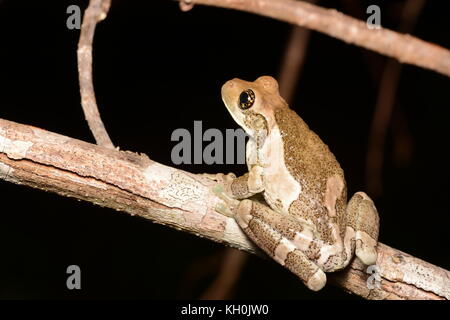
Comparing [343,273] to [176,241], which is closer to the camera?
[343,273]

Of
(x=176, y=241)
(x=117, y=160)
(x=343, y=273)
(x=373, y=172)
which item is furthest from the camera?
(x=176, y=241)

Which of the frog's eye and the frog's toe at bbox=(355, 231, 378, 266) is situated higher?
the frog's eye

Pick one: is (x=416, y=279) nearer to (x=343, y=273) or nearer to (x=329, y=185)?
(x=343, y=273)

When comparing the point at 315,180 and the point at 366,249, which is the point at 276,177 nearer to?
the point at 315,180

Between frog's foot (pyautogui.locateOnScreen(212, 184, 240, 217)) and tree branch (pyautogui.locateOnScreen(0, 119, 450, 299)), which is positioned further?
frog's foot (pyautogui.locateOnScreen(212, 184, 240, 217))

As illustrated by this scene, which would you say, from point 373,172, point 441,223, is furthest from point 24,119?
point 441,223

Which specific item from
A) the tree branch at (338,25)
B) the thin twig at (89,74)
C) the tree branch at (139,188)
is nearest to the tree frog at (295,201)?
the tree branch at (139,188)

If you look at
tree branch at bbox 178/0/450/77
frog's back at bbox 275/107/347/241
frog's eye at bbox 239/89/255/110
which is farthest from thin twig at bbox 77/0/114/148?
frog's back at bbox 275/107/347/241

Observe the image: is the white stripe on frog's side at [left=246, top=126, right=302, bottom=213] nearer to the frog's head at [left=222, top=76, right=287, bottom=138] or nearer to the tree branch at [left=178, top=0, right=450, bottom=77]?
the frog's head at [left=222, top=76, right=287, bottom=138]
